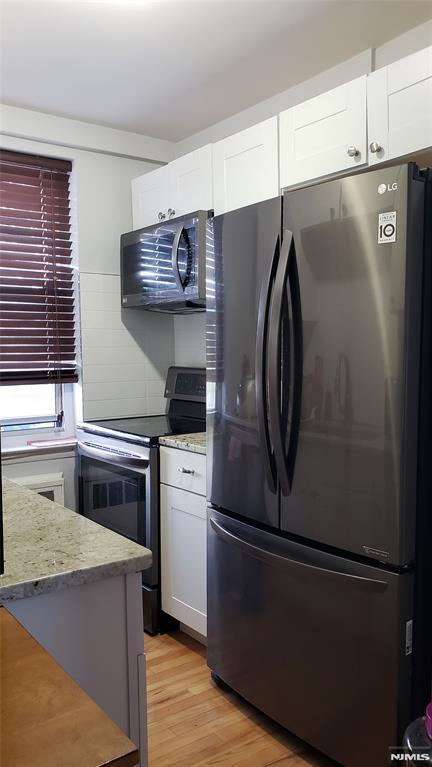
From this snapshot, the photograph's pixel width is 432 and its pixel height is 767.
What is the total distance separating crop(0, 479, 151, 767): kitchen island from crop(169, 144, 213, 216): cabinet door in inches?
73.3

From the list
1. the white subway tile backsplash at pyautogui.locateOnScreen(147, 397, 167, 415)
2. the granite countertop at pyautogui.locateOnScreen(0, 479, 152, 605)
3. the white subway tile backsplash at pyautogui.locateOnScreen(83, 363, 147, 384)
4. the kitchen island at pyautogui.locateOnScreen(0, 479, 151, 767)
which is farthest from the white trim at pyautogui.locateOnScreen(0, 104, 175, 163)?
the kitchen island at pyautogui.locateOnScreen(0, 479, 151, 767)

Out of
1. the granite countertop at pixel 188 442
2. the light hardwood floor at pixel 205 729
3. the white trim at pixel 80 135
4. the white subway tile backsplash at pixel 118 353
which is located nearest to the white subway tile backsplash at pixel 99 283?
the white subway tile backsplash at pixel 118 353

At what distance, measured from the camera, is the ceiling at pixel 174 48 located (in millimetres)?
1973

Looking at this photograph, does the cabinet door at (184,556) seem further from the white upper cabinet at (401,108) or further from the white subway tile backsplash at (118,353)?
the white upper cabinet at (401,108)

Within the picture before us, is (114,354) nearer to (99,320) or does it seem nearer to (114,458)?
(99,320)

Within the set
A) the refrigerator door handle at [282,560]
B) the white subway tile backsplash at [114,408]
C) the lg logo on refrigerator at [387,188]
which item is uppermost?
the lg logo on refrigerator at [387,188]

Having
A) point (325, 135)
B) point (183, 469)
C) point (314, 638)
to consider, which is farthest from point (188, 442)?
point (325, 135)

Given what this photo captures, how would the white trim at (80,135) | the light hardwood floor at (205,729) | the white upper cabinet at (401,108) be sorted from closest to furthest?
the white upper cabinet at (401,108)
the light hardwood floor at (205,729)
the white trim at (80,135)

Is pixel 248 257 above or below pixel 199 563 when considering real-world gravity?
above

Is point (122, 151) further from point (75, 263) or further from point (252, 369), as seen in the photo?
point (252, 369)

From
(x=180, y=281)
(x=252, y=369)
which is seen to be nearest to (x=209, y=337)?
(x=252, y=369)

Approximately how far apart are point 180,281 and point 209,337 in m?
0.60

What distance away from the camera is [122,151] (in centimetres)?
315

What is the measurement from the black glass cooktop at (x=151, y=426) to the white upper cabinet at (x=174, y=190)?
1.02 metres
